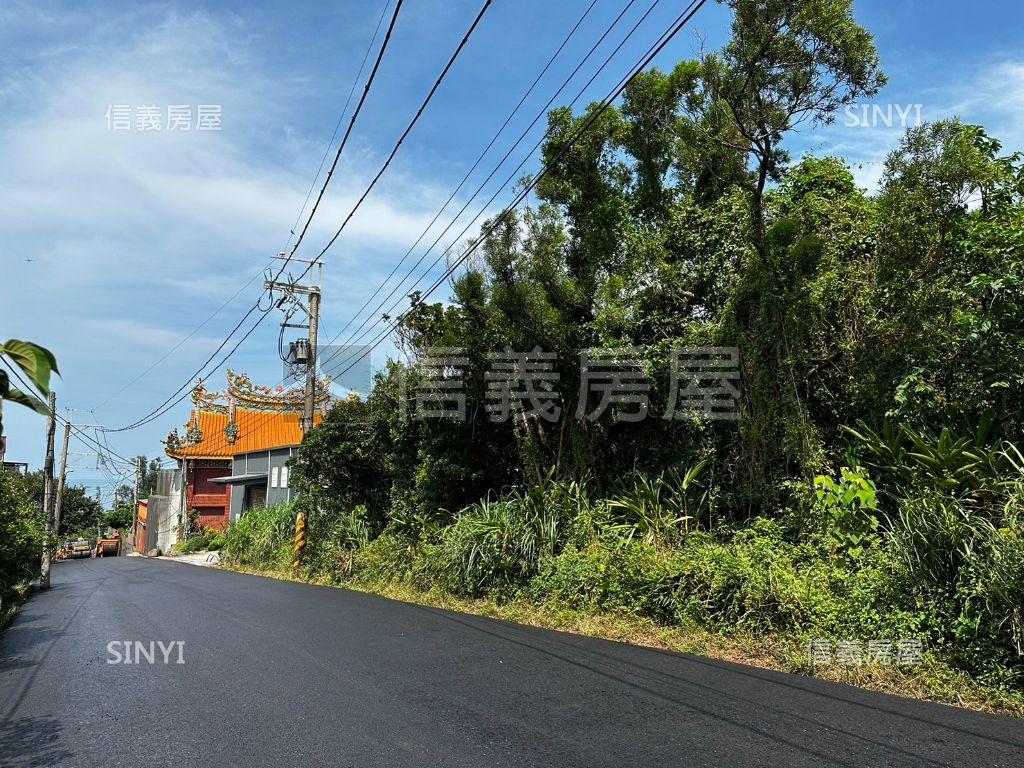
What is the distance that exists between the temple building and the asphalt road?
25100mm

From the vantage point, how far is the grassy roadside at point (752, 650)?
599cm

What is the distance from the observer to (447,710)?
575cm

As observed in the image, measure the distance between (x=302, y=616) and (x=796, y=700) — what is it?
7.83m

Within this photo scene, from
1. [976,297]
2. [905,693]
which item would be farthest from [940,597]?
[976,297]

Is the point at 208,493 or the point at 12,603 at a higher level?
the point at 208,493

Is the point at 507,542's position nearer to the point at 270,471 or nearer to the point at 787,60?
the point at 787,60

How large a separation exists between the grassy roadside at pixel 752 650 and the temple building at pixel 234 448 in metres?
23.6

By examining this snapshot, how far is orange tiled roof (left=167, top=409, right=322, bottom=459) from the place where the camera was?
127ft

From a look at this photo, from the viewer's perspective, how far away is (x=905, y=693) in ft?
20.2

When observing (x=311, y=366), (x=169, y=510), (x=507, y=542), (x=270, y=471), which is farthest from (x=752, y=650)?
(x=169, y=510)

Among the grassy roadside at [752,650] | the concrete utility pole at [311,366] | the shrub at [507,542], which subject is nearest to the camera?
the grassy roadside at [752,650]

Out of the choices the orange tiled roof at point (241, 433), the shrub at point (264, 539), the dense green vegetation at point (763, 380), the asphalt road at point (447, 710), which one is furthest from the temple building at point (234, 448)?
the asphalt road at point (447, 710)

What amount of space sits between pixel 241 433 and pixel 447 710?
120 ft

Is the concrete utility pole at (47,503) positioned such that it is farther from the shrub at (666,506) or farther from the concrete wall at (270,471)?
the shrub at (666,506)
